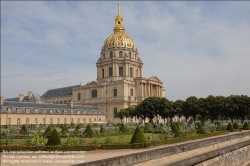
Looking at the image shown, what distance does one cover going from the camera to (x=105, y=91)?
69.2 meters

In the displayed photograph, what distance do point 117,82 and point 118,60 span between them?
7394 millimetres

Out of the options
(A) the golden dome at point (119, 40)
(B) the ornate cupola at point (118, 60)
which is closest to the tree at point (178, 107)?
(B) the ornate cupola at point (118, 60)

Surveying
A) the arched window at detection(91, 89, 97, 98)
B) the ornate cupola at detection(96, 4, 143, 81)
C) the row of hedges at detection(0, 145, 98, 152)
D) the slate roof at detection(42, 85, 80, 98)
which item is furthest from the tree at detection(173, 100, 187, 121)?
the slate roof at detection(42, 85, 80, 98)

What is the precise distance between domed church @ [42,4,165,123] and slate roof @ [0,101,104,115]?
4.11 m

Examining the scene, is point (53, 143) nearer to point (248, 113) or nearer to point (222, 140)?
point (222, 140)

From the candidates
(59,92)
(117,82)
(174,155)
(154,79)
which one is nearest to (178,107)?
(117,82)

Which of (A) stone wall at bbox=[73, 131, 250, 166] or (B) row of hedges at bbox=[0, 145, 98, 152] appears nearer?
(A) stone wall at bbox=[73, 131, 250, 166]

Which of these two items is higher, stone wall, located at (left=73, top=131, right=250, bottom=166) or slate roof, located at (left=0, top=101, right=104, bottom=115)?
slate roof, located at (left=0, top=101, right=104, bottom=115)

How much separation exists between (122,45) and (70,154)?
6132 centimetres

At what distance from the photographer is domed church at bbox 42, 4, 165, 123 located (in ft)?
219

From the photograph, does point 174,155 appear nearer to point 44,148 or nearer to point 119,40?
point 44,148

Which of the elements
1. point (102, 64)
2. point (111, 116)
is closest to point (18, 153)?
point (111, 116)

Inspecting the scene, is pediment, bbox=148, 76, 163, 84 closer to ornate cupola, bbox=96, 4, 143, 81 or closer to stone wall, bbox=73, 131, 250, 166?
ornate cupola, bbox=96, 4, 143, 81

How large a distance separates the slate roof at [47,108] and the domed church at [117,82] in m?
4.11
